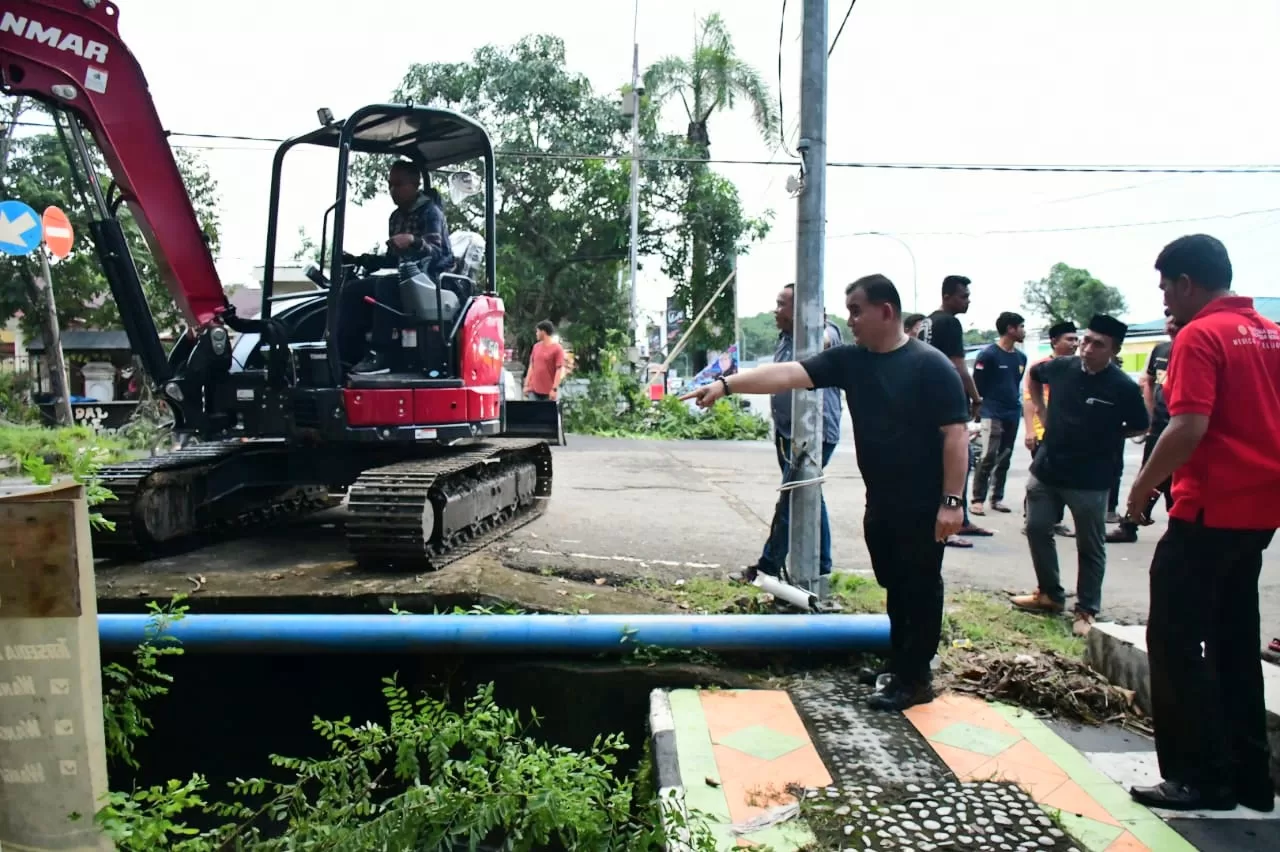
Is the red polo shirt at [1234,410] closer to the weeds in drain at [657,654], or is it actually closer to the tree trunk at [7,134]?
the weeds in drain at [657,654]

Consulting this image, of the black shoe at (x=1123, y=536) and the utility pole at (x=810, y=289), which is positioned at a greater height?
the utility pole at (x=810, y=289)

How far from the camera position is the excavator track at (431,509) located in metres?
5.58

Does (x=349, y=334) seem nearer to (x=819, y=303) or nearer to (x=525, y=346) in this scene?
(x=819, y=303)

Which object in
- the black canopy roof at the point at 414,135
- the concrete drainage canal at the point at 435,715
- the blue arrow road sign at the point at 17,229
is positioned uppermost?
the black canopy roof at the point at 414,135

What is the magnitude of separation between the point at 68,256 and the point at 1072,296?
180ft

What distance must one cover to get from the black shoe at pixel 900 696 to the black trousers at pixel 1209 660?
91cm

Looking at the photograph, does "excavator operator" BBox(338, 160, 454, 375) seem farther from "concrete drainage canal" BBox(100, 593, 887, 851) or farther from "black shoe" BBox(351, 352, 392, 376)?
"concrete drainage canal" BBox(100, 593, 887, 851)

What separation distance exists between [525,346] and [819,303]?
22.9 metres

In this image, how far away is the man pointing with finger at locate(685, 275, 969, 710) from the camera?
3887 millimetres

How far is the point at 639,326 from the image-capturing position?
23391 mm

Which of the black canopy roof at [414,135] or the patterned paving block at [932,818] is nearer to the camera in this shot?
the patterned paving block at [932,818]

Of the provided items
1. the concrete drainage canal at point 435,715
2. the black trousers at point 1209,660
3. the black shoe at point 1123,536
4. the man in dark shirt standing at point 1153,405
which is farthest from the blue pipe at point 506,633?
the black shoe at point 1123,536

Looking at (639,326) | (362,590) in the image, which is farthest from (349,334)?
(639,326)

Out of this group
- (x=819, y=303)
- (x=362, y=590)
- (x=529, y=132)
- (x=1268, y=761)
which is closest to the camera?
(x=1268, y=761)
